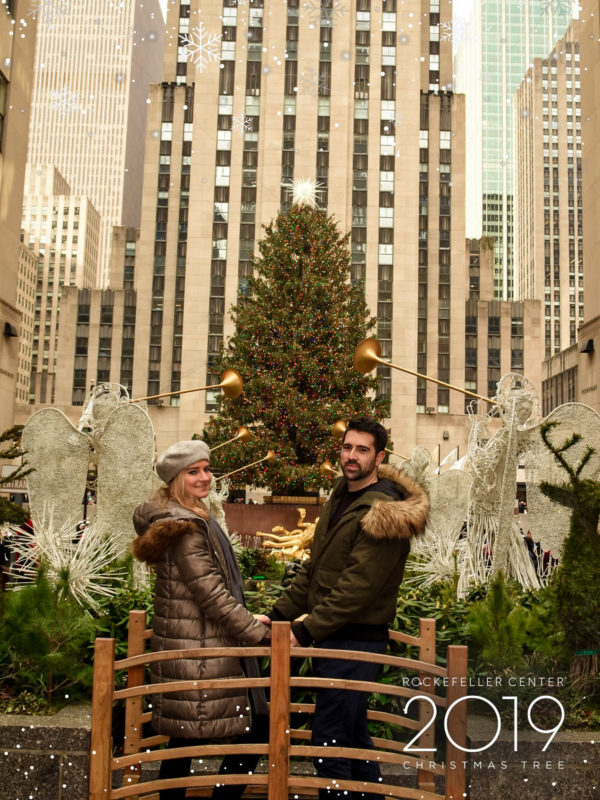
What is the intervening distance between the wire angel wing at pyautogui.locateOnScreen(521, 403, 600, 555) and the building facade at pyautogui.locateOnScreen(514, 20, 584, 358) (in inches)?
2440

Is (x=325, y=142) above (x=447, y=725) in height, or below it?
above

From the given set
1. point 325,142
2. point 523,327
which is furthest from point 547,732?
point 523,327

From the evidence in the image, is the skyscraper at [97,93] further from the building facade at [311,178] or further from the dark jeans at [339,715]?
the dark jeans at [339,715]

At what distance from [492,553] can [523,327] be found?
5371 cm

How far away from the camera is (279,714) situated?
3043 mm

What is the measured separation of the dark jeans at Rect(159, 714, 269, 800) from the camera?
338cm

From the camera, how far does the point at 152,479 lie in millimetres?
8805

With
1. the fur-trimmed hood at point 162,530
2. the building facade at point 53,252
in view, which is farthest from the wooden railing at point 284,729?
the building facade at point 53,252

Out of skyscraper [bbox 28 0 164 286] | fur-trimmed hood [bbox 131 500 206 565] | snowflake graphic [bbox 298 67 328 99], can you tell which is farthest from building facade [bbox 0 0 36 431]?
snowflake graphic [bbox 298 67 328 99]

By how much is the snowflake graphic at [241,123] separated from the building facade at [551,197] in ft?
80.4

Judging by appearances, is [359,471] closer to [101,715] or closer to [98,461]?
[101,715]

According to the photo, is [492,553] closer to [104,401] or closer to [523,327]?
[104,401]

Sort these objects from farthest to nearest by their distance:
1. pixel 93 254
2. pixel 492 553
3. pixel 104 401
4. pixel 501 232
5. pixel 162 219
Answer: pixel 93 254, pixel 501 232, pixel 162 219, pixel 104 401, pixel 492 553

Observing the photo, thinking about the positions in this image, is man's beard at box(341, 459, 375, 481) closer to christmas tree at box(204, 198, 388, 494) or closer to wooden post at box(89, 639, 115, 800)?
wooden post at box(89, 639, 115, 800)
